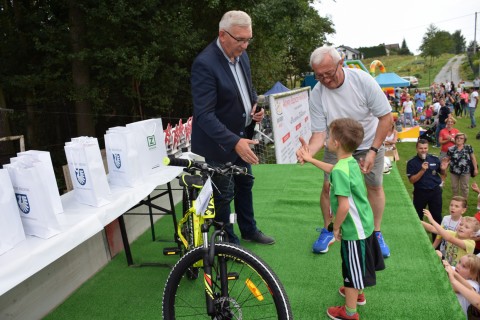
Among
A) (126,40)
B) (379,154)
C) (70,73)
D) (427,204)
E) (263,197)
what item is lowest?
(427,204)

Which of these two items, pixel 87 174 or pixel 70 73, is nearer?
pixel 87 174

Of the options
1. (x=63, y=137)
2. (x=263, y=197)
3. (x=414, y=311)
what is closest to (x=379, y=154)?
(x=414, y=311)

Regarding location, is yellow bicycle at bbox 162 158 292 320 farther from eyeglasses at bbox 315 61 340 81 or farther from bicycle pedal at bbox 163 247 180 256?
eyeglasses at bbox 315 61 340 81

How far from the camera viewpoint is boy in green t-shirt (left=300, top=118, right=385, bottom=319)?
196cm

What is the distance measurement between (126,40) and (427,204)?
8.08 meters

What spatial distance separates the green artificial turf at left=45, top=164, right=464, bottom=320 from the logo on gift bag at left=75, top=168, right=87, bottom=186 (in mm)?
870

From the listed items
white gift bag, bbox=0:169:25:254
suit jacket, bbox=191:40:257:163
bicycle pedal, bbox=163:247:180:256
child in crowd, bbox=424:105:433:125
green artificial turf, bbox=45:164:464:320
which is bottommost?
child in crowd, bbox=424:105:433:125

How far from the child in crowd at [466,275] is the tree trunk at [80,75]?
853 centimetres

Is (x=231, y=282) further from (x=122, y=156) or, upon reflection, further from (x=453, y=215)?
(x=453, y=215)

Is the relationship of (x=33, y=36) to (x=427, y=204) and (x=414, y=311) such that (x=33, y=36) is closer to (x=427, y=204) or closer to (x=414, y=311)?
(x=427, y=204)

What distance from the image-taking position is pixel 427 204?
4617 mm

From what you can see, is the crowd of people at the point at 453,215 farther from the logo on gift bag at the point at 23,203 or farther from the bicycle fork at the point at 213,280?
the logo on gift bag at the point at 23,203

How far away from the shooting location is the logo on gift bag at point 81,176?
2.37m

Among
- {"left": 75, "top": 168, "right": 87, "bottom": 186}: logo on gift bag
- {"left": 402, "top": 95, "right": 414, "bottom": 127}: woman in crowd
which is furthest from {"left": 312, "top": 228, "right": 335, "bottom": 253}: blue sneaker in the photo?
{"left": 402, "top": 95, "right": 414, "bottom": 127}: woman in crowd
